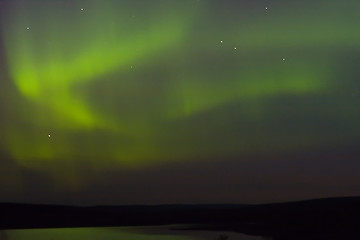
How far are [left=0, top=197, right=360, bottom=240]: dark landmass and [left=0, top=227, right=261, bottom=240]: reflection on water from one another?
0.03 m

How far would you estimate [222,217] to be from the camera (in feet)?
6.00

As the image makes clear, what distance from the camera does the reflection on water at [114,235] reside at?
6.04ft

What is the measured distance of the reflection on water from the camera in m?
1.84

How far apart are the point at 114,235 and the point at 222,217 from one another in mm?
603

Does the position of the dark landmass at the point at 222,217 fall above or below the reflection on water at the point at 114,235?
above

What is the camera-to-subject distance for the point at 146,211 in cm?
184

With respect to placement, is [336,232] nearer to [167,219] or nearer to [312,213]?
[312,213]

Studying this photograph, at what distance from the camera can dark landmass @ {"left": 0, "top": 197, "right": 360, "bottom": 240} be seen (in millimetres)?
1824

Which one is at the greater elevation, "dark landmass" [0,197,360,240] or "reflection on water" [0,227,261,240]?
"dark landmass" [0,197,360,240]

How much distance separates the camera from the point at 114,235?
185 centimetres

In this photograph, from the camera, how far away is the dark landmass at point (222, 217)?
5.98 feet

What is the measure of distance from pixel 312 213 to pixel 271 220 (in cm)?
23

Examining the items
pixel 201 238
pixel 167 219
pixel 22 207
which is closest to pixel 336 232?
pixel 201 238

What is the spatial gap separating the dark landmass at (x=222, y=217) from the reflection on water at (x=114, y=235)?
0.10ft
